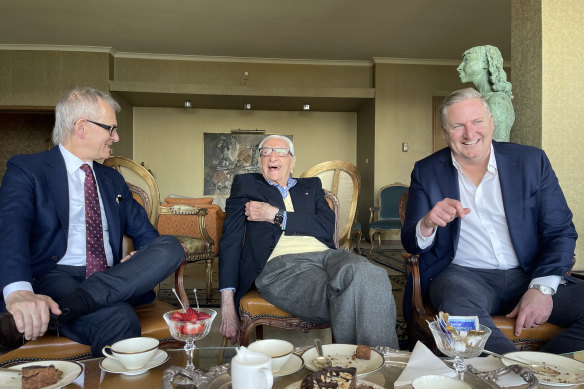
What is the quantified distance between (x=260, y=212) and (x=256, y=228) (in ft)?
0.34

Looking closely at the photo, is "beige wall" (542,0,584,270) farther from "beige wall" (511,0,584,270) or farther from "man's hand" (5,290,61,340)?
"man's hand" (5,290,61,340)

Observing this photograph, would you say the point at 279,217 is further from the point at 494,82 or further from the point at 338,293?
the point at 494,82

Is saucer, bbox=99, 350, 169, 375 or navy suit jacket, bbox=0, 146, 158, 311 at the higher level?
navy suit jacket, bbox=0, 146, 158, 311

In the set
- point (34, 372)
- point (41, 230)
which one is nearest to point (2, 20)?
point (41, 230)

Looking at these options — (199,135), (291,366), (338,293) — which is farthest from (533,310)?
(199,135)

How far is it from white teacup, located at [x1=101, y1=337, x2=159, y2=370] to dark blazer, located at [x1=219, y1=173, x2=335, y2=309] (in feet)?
2.92

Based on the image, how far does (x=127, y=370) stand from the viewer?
1065 millimetres

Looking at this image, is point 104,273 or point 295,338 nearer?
point 104,273

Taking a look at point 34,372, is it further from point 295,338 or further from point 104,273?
point 295,338

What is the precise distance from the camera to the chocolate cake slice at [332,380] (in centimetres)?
89

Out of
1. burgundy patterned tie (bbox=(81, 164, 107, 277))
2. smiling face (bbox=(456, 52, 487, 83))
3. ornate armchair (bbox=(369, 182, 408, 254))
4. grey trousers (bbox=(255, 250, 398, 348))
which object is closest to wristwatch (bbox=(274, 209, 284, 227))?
grey trousers (bbox=(255, 250, 398, 348))

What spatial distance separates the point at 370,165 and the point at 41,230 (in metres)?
7.29

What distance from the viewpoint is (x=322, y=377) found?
92 cm

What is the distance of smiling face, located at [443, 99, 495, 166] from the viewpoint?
6.29ft
